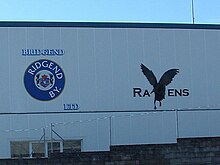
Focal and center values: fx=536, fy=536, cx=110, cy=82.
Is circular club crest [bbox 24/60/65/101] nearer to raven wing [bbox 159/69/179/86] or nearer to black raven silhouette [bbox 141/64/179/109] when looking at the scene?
black raven silhouette [bbox 141/64/179/109]

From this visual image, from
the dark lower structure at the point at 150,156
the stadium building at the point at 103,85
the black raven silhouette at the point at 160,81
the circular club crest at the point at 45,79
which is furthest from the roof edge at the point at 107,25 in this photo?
the dark lower structure at the point at 150,156

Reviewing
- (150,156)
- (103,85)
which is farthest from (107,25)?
(150,156)

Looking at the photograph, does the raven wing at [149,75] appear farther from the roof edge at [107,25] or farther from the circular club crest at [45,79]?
the circular club crest at [45,79]

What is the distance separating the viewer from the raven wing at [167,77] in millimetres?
21609

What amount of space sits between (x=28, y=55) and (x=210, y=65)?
7.45 metres

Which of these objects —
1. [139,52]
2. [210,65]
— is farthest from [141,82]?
[210,65]

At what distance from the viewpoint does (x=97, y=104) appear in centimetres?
2077

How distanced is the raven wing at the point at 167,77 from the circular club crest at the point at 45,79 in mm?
4014

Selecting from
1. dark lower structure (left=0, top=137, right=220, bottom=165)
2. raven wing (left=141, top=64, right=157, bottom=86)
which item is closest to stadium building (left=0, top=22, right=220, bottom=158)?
raven wing (left=141, top=64, right=157, bottom=86)

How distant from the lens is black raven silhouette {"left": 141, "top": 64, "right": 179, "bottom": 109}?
70.3 feet

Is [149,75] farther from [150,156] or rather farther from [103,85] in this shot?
[150,156]

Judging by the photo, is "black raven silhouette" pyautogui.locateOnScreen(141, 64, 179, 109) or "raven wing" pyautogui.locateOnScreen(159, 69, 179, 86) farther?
"raven wing" pyautogui.locateOnScreen(159, 69, 179, 86)

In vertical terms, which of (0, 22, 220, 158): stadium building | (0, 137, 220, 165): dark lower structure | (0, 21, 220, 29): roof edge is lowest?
(0, 137, 220, 165): dark lower structure

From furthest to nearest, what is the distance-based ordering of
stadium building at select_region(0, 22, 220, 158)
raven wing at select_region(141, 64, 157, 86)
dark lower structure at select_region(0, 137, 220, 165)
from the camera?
1. raven wing at select_region(141, 64, 157, 86)
2. stadium building at select_region(0, 22, 220, 158)
3. dark lower structure at select_region(0, 137, 220, 165)
